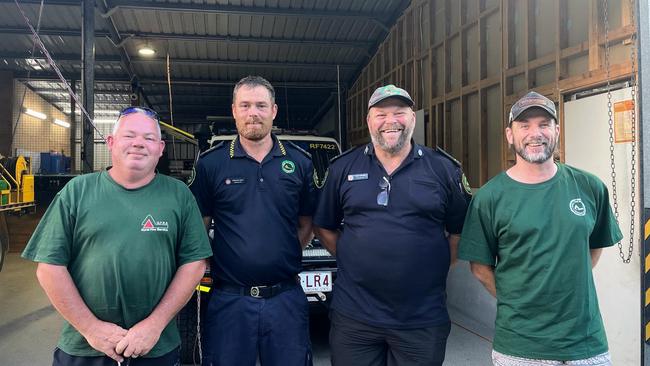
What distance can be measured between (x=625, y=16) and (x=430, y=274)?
2742 millimetres

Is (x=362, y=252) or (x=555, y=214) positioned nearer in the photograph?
(x=555, y=214)

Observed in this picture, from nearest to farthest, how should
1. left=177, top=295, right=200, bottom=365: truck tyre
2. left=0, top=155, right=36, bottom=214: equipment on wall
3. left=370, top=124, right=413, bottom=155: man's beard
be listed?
left=370, top=124, right=413, bottom=155: man's beard
left=177, top=295, right=200, bottom=365: truck tyre
left=0, top=155, right=36, bottom=214: equipment on wall

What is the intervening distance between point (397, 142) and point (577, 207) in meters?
0.84

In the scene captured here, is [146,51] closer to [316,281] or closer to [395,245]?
[316,281]

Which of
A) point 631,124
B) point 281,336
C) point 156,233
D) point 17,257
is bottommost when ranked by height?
point 17,257

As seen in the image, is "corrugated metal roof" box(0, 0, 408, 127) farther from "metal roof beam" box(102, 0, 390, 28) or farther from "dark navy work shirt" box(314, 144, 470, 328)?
"dark navy work shirt" box(314, 144, 470, 328)

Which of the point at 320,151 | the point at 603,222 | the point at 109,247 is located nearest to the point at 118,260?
the point at 109,247

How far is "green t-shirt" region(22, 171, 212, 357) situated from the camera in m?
1.97

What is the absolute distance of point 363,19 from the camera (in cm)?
927

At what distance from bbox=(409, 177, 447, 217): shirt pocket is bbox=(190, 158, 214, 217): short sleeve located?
1066 mm

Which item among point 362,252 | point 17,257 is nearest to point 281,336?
point 362,252

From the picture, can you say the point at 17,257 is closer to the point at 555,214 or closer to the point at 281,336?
the point at 281,336

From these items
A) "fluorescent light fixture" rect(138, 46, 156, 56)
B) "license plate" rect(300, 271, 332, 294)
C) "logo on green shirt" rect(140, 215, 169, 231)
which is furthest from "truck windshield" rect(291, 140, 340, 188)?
"fluorescent light fixture" rect(138, 46, 156, 56)

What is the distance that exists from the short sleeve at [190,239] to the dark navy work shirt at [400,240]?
697 mm
